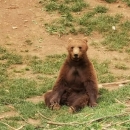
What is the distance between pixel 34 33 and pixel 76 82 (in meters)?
4.73

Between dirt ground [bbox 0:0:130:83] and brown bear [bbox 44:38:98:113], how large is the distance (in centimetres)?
253

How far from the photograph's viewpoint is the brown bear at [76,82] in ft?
29.9

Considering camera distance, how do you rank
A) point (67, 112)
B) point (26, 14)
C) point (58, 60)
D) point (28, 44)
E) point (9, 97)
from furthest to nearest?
point (26, 14) → point (28, 44) → point (58, 60) → point (9, 97) → point (67, 112)

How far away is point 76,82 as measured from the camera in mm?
9383

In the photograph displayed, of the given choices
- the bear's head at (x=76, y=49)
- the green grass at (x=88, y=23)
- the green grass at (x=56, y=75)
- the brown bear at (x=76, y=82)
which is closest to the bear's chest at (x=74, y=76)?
the brown bear at (x=76, y=82)

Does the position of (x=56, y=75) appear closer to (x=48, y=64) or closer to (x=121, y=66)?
(x=48, y=64)

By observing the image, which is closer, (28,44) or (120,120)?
(120,120)

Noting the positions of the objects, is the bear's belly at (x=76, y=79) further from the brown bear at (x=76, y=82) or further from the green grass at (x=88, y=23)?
the green grass at (x=88, y=23)

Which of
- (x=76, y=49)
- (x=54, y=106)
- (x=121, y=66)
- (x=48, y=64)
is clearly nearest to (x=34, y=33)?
(x=48, y=64)

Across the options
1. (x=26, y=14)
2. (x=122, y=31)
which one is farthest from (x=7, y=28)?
(x=122, y=31)

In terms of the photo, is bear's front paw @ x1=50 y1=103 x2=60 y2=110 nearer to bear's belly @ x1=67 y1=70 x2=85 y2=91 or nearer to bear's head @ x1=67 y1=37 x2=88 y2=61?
bear's belly @ x1=67 y1=70 x2=85 y2=91

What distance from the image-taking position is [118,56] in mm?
12977

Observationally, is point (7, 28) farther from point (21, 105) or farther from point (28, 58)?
point (21, 105)

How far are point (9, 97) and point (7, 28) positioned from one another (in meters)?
4.59
